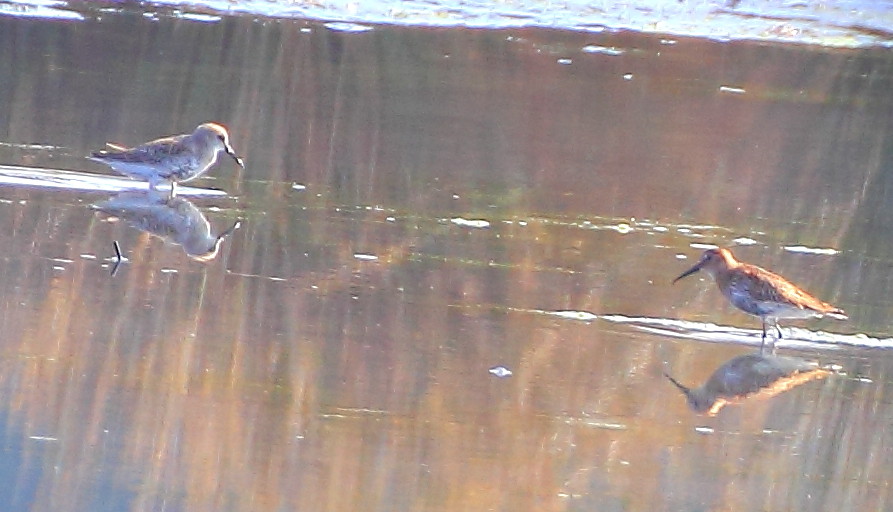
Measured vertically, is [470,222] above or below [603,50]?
below

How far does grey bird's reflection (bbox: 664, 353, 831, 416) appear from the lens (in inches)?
296

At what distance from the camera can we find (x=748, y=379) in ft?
25.7

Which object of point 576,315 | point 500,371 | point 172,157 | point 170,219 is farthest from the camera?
point 172,157

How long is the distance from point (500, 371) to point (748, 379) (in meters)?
1.21

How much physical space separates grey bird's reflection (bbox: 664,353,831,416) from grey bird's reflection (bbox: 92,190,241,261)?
2930 millimetres

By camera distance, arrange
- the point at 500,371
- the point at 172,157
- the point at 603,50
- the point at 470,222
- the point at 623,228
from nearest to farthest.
Result: the point at 500,371 < the point at 470,222 < the point at 172,157 < the point at 623,228 < the point at 603,50

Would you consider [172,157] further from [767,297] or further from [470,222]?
[767,297]

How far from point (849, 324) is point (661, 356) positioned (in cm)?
158

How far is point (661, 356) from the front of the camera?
8078mm

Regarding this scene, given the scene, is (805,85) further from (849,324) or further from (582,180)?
(849,324)

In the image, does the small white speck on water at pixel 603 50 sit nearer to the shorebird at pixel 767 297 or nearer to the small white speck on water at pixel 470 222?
the small white speck on water at pixel 470 222

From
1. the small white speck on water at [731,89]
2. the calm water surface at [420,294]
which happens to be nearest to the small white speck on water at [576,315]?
the calm water surface at [420,294]

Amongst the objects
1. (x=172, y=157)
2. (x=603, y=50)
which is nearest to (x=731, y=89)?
(x=603, y=50)

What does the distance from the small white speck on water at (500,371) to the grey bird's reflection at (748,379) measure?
0.78 m
